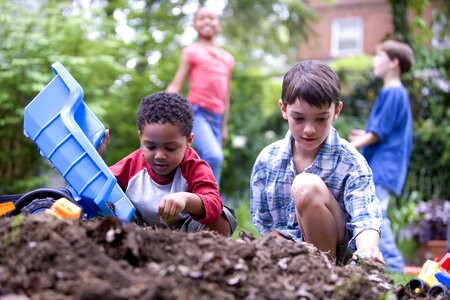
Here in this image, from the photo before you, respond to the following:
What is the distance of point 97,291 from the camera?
1.47 m

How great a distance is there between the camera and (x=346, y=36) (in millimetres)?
22547

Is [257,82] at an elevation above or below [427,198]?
above

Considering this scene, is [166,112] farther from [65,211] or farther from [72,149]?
[65,211]

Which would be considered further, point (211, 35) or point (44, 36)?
point (44, 36)

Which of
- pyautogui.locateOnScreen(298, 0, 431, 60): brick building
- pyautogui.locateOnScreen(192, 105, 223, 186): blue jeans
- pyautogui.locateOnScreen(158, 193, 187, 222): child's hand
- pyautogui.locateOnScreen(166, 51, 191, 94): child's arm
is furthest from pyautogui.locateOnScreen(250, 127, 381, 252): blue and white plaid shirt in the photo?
pyautogui.locateOnScreen(298, 0, 431, 60): brick building

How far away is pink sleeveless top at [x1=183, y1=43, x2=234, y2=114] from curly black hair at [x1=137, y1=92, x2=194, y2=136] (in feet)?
6.50

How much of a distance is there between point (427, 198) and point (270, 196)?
557 centimetres

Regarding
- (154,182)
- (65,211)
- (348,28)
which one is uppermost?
(348,28)

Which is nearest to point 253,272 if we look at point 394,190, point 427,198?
point 394,190

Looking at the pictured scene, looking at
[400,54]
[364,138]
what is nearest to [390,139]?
[364,138]

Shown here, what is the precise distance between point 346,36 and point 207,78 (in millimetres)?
18323

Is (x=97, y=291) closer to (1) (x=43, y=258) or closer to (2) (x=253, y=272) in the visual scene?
(1) (x=43, y=258)

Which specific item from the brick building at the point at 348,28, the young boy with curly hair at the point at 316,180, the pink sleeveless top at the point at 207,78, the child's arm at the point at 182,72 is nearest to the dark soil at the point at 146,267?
the young boy with curly hair at the point at 316,180

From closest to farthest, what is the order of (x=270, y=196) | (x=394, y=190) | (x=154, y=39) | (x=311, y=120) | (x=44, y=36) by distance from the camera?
1. (x=311, y=120)
2. (x=270, y=196)
3. (x=394, y=190)
4. (x=44, y=36)
5. (x=154, y=39)
